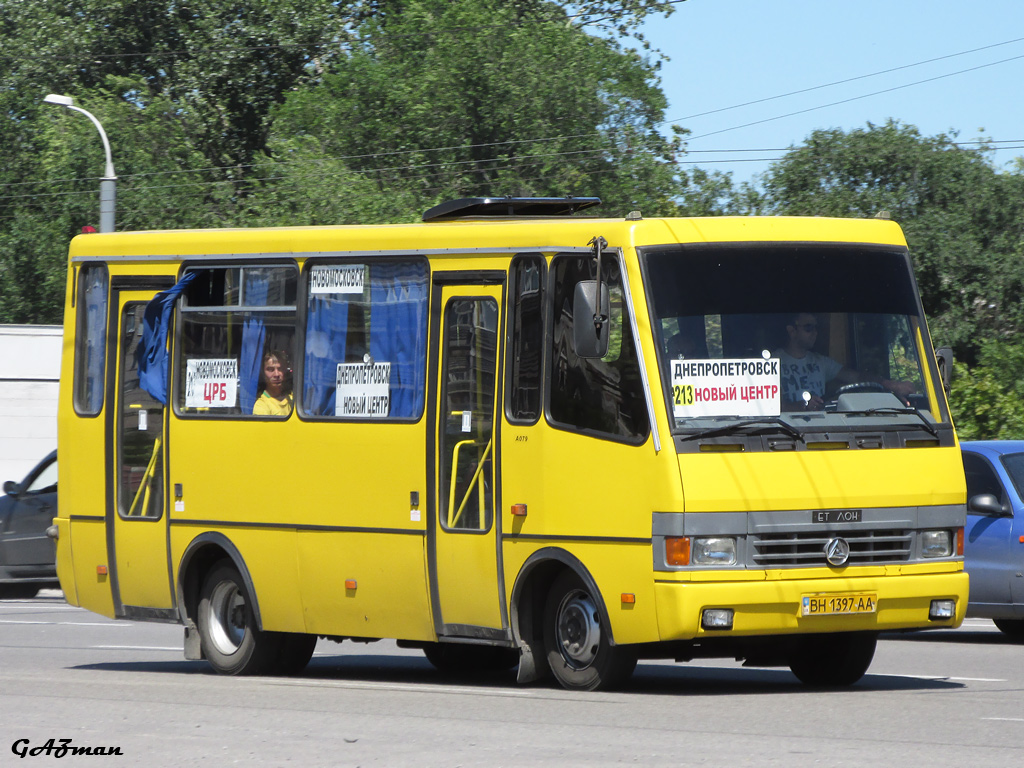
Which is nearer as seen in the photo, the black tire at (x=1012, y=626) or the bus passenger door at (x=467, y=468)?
the bus passenger door at (x=467, y=468)

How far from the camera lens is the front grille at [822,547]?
9656 millimetres

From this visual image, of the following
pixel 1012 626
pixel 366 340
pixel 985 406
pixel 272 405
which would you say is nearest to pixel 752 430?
pixel 366 340

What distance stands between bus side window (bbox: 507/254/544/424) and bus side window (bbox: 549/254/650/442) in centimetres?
11

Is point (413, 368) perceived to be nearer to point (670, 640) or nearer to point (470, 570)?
point (470, 570)

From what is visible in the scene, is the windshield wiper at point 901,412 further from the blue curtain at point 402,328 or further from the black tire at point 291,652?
the black tire at point 291,652

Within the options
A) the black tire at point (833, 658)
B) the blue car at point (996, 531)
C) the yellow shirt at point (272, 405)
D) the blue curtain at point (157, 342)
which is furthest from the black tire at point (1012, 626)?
the blue curtain at point (157, 342)

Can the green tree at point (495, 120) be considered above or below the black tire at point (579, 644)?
above

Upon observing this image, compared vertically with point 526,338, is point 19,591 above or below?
below

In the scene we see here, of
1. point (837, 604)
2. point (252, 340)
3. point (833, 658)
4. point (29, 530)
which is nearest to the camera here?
point (837, 604)

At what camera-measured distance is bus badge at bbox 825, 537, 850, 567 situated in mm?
9781

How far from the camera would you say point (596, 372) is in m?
10.1

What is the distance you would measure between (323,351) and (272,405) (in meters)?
0.57

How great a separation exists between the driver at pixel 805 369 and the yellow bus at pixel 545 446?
16mm

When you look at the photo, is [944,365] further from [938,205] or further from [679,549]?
[938,205]
